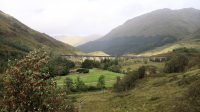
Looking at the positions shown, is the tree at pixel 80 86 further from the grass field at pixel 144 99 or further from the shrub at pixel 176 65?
the shrub at pixel 176 65

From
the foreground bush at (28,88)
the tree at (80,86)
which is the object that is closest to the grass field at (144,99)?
the tree at (80,86)

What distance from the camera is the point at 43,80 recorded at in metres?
25.7

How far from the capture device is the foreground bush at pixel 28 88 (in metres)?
24.2

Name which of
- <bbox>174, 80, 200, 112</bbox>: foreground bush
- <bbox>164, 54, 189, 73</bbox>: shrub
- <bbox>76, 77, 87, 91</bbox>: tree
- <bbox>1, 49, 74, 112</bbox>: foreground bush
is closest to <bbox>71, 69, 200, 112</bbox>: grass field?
<bbox>174, 80, 200, 112</bbox>: foreground bush

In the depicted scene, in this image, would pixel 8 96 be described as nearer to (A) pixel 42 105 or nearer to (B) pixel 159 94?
(A) pixel 42 105

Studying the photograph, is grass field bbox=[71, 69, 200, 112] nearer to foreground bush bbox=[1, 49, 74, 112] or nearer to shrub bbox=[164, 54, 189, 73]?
shrub bbox=[164, 54, 189, 73]

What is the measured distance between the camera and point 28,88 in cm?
2422

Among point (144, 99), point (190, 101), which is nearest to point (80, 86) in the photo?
point (144, 99)

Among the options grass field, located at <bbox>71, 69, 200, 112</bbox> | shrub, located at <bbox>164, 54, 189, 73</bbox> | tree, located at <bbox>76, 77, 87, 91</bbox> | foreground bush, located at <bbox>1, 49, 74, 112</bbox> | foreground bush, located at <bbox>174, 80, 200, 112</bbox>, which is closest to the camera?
foreground bush, located at <bbox>1, 49, 74, 112</bbox>

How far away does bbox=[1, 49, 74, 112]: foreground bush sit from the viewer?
79.4ft

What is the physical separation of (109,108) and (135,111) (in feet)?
45.4

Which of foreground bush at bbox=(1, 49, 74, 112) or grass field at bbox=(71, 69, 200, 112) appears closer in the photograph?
foreground bush at bbox=(1, 49, 74, 112)

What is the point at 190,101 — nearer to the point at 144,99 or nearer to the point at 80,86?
the point at 144,99

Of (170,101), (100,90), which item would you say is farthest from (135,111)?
(100,90)
